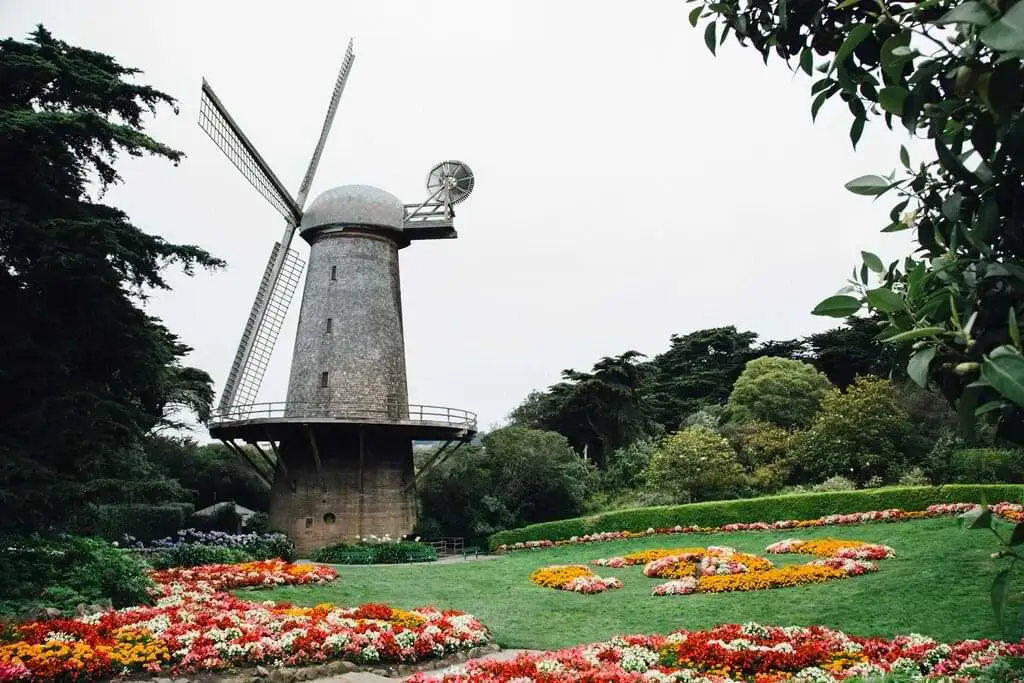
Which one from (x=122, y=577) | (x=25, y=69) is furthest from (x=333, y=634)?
(x=25, y=69)

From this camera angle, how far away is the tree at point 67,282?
11633mm

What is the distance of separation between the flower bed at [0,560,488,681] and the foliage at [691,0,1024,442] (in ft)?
27.4

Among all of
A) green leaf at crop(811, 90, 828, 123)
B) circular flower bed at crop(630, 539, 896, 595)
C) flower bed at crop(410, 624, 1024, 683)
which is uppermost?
green leaf at crop(811, 90, 828, 123)

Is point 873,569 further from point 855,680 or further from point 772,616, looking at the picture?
point 855,680

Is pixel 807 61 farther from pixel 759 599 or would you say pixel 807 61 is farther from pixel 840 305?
pixel 759 599

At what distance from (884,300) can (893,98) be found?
1.88ft

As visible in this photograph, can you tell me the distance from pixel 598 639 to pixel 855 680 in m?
5.65

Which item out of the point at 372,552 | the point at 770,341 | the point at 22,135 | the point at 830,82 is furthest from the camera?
the point at 770,341

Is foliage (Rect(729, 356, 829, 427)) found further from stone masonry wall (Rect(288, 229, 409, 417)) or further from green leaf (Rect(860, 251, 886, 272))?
green leaf (Rect(860, 251, 886, 272))

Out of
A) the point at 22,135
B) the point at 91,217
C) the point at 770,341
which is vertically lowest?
the point at 91,217

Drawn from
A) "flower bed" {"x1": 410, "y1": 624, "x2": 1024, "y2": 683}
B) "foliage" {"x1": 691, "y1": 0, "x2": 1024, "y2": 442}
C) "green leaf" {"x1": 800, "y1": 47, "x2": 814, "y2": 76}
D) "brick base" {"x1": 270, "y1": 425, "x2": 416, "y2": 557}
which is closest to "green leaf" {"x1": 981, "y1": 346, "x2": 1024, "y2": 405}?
"foliage" {"x1": 691, "y1": 0, "x2": 1024, "y2": 442}

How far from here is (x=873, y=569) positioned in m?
13.1

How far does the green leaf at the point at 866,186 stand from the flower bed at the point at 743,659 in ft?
17.1

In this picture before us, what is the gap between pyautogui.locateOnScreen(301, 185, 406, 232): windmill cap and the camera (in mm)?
27844
